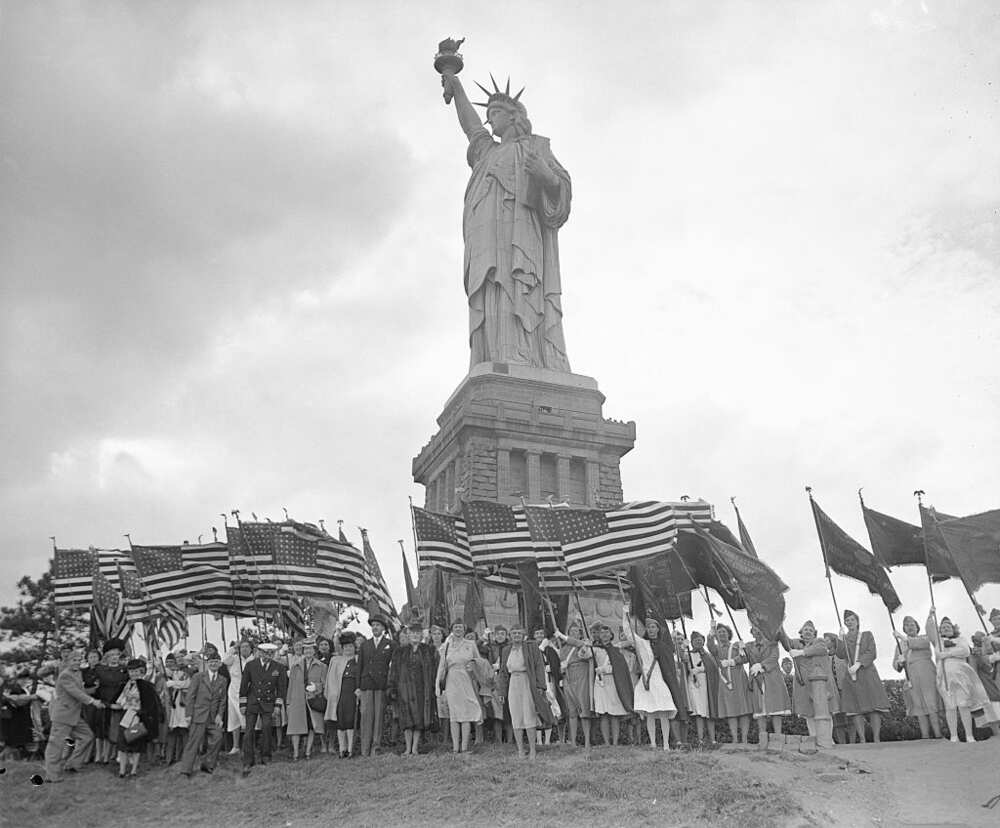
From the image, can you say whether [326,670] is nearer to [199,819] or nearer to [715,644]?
[199,819]

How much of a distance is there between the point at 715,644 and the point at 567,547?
3.01 metres

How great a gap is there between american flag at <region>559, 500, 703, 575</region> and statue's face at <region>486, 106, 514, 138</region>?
23417mm

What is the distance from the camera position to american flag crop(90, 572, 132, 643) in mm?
20312

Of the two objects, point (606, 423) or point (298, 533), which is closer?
point (298, 533)

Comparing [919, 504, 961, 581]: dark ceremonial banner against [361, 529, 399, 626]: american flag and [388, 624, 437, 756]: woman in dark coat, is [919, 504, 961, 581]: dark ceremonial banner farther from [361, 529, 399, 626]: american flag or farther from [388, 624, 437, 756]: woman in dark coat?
[361, 529, 399, 626]: american flag

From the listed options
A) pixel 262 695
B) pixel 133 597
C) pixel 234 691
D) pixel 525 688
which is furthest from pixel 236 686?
pixel 133 597

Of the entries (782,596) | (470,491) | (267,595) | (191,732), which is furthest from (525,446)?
(191,732)

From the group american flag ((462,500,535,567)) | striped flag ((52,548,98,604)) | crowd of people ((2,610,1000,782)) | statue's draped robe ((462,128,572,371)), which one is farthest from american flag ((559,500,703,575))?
statue's draped robe ((462,128,572,371))

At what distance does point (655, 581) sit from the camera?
63.6ft

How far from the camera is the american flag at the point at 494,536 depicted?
1886 centimetres

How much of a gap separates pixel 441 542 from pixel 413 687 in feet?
12.7

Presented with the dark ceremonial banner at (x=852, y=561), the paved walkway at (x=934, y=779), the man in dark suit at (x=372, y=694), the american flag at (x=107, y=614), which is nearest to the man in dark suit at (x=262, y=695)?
the man in dark suit at (x=372, y=694)

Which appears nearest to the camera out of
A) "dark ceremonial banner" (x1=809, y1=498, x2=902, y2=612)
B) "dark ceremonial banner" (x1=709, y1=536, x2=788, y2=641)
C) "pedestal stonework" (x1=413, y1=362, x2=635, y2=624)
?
"dark ceremonial banner" (x1=709, y1=536, x2=788, y2=641)

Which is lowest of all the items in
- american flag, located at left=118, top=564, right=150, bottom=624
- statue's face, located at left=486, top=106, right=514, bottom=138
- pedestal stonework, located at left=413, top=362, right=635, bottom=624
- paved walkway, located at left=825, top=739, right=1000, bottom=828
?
paved walkway, located at left=825, top=739, right=1000, bottom=828
